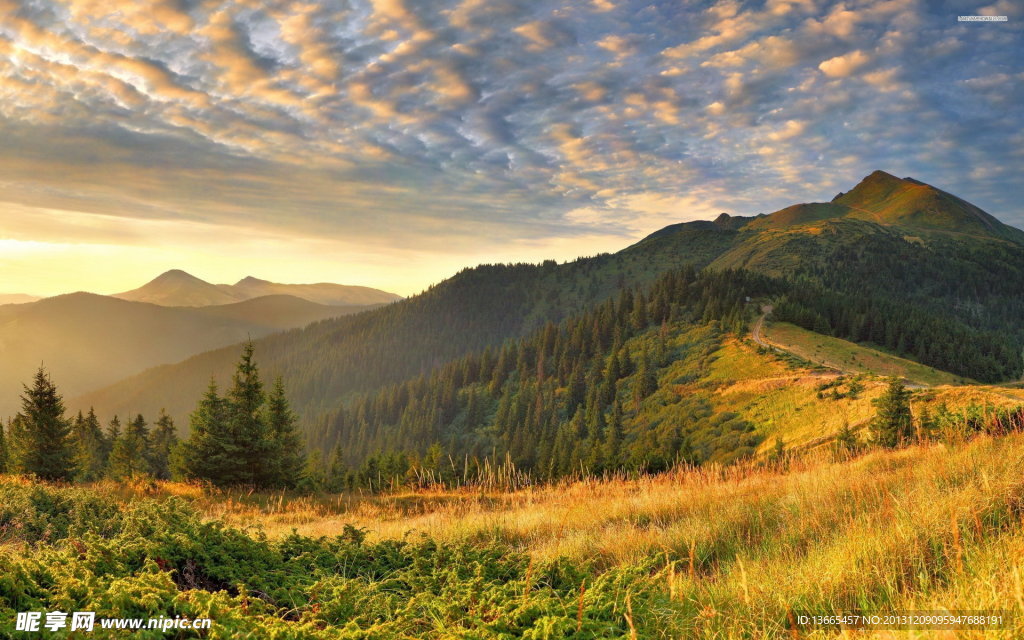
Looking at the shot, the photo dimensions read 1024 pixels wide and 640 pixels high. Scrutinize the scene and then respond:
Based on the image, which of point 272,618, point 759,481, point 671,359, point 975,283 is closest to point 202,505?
point 272,618

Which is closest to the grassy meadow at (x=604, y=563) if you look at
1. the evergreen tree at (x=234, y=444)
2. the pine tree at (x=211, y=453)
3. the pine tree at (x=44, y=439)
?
the pine tree at (x=211, y=453)

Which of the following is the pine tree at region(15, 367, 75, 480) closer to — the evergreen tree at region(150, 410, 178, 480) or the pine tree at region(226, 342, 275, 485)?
the pine tree at region(226, 342, 275, 485)

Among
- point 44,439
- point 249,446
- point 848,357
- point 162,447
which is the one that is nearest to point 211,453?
point 249,446

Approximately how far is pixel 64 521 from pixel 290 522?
5.05m

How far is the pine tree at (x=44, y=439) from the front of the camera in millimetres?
29859

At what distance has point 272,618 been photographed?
3414 mm

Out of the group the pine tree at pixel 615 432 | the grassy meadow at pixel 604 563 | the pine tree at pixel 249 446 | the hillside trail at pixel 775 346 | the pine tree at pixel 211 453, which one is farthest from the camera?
the pine tree at pixel 615 432

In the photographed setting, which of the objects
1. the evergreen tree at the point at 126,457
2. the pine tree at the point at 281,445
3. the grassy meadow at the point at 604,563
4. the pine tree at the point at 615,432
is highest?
the grassy meadow at the point at 604,563

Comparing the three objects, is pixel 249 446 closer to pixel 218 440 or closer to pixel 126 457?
pixel 218 440

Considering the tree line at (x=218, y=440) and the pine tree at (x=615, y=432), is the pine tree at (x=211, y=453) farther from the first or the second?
the pine tree at (x=615, y=432)

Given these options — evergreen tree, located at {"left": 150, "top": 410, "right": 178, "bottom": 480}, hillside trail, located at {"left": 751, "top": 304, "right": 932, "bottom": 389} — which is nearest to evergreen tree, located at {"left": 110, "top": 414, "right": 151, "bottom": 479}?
evergreen tree, located at {"left": 150, "top": 410, "right": 178, "bottom": 480}

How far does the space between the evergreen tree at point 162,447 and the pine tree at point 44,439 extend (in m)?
33.6

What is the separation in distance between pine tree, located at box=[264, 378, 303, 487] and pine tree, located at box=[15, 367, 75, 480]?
11.2 metres

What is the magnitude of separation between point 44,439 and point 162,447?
43452 millimetres
